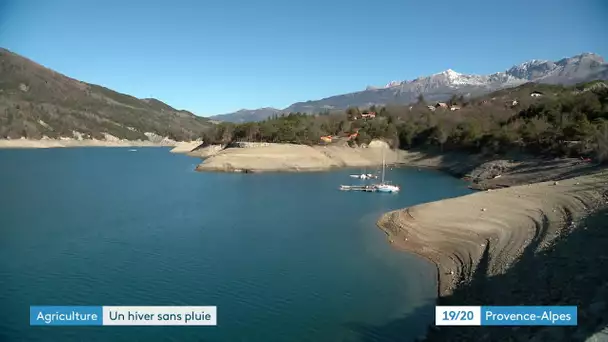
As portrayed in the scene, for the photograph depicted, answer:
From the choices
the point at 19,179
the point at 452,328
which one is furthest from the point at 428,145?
the point at 452,328

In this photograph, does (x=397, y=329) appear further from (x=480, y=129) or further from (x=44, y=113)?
(x=44, y=113)

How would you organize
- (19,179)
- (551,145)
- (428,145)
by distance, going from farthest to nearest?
(428,145), (551,145), (19,179)

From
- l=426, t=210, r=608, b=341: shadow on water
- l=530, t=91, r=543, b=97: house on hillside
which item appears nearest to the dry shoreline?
l=530, t=91, r=543, b=97: house on hillside

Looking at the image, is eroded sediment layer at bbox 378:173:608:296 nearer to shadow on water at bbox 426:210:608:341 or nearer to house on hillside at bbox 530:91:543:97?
shadow on water at bbox 426:210:608:341

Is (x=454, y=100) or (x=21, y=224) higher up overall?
Result: (x=454, y=100)

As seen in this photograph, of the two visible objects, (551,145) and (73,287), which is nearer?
(73,287)

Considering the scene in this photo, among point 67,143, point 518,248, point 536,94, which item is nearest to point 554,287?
point 518,248

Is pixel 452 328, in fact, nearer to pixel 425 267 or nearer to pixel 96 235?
pixel 425 267
